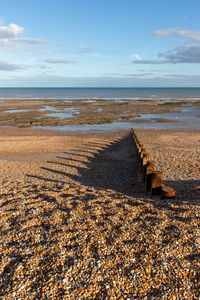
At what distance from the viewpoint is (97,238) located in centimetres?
545

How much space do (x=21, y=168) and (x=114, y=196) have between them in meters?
7.18

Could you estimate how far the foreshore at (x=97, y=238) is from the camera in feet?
13.4

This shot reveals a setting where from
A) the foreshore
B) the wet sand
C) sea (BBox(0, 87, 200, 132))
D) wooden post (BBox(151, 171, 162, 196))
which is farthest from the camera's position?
the wet sand

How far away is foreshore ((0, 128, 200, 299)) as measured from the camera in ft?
13.4

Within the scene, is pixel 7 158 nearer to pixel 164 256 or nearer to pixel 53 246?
pixel 53 246

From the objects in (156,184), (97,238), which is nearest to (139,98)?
(156,184)

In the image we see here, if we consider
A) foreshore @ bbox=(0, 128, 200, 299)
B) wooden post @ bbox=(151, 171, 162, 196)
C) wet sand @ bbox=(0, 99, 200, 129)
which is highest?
wet sand @ bbox=(0, 99, 200, 129)

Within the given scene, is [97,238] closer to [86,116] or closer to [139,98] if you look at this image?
[86,116]

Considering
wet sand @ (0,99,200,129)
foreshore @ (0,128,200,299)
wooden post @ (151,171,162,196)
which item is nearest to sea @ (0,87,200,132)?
wet sand @ (0,99,200,129)

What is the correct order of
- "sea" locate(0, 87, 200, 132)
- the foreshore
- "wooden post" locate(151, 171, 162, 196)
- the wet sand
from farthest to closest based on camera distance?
the wet sand, "sea" locate(0, 87, 200, 132), "wooden post" locate(151, 171, 162, 196), the foreshore

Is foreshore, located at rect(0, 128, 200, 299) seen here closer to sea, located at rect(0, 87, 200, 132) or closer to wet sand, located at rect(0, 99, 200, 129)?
sea, located at rect(0, 87, 200, 132)

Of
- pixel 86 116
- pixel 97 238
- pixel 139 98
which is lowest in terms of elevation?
pixel 97 238

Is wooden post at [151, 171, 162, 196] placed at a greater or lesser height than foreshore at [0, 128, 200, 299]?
greater

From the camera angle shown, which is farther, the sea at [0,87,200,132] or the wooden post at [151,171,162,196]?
the sea at [0,87,200,132]
